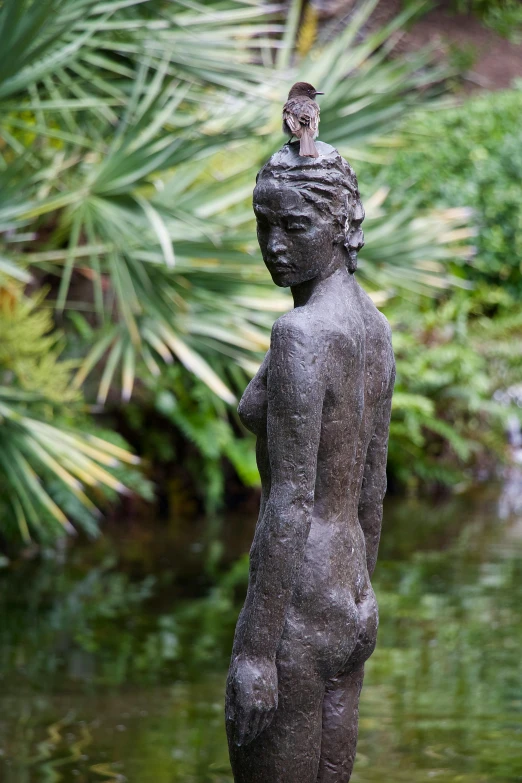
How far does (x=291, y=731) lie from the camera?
2.87m

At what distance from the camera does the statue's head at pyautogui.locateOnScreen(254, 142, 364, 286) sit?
2842 millimetres

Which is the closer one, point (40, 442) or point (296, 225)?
point (296, 225)

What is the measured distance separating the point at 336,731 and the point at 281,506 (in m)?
0.69

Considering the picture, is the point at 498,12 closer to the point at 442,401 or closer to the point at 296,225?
the point at 442,401

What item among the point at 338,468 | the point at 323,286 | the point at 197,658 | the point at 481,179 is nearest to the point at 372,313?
the point at 323,286

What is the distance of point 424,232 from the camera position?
8.82 meters

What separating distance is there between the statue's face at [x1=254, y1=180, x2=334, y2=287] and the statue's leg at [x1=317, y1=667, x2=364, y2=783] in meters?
1.10

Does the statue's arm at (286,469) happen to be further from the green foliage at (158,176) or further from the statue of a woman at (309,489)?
the green foliage at (158,176)

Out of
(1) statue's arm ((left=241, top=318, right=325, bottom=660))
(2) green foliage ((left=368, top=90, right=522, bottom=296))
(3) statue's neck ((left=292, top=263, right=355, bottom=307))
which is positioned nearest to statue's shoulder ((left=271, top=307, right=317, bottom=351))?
(1) statue's arm ((left=241, top=318, right=325, bottom=660))

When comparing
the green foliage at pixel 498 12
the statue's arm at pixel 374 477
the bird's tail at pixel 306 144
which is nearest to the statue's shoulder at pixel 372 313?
the statue's arm at pixel 374 477

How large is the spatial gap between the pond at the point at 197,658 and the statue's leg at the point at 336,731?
1583mm

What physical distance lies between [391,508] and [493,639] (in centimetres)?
402

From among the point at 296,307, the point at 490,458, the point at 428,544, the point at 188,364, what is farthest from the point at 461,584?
the point at 296,307

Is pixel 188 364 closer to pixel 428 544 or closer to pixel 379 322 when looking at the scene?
pixel 428 544
